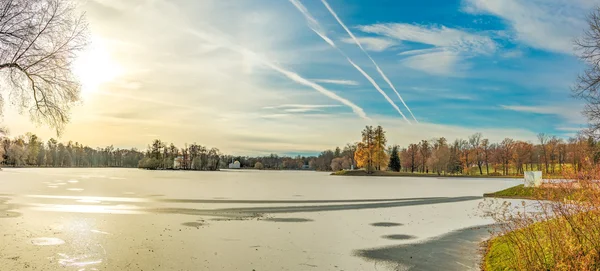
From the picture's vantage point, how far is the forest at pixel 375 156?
265 feet

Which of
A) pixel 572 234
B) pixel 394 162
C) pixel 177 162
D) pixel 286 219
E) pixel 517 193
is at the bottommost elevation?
pixel 286 219

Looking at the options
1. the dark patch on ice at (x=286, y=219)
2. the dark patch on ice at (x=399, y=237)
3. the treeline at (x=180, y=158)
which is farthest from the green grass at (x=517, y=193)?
the treeline at (x=180, y=158)

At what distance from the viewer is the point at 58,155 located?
5049 inches

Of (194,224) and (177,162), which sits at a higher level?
(177,162)

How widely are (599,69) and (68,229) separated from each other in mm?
27619

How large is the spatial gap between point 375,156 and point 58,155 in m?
111

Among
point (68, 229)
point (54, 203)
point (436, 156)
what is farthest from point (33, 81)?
point (436, 156)

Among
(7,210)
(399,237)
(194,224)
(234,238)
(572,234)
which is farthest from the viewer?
(7,210)

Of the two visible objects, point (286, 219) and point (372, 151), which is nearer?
point (286, 219)

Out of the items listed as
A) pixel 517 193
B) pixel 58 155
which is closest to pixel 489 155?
pixel 517 193

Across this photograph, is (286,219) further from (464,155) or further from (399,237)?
(464,155)

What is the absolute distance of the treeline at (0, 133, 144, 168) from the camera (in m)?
105

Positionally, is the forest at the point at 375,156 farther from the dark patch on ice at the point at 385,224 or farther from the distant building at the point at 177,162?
the dark patch on ice at the point at 385,224

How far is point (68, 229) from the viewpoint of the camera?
11.8 metres
